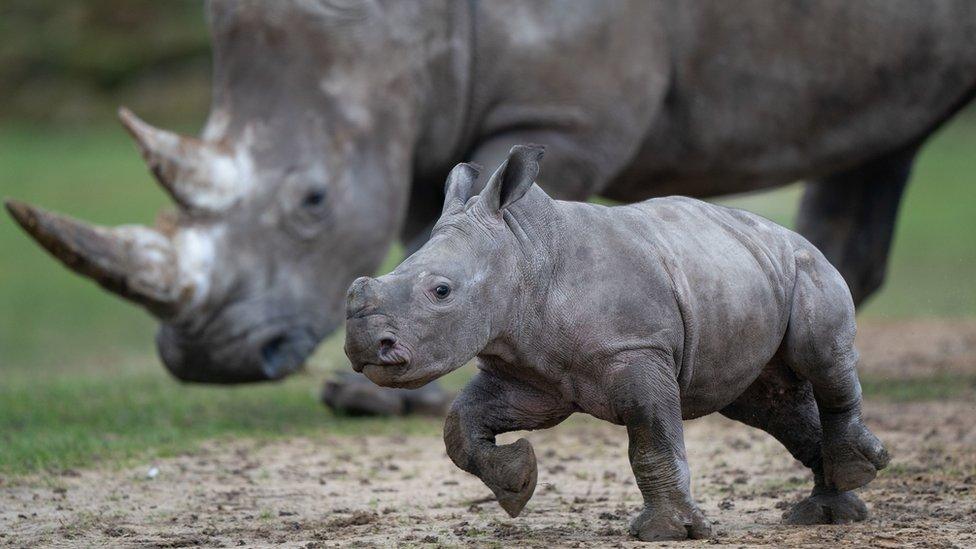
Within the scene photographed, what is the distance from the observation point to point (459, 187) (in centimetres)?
395

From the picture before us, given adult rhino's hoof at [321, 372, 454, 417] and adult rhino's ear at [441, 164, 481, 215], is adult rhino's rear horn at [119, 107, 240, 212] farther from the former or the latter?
adult rhino's ear at [441, 164, 481, 215]

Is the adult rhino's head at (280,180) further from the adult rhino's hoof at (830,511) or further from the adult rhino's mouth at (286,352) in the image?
the adult rhino's hoof at (830,511)

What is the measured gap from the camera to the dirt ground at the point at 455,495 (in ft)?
13.1

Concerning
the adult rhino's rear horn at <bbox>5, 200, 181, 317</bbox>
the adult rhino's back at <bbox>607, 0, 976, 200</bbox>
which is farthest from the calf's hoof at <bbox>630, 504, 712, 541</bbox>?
the adult rhino's back at <bbox>607, 0, 976, 200</bbox>

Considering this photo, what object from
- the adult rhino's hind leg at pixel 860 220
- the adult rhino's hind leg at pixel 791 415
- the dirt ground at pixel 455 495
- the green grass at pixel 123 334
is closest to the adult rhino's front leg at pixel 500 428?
the dirt ground at pixel 455 495

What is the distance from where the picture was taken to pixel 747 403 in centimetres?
429

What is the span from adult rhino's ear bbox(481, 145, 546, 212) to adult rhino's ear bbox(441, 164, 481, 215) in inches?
3.7

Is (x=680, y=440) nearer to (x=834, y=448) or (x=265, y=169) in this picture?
(x=834, y=448)

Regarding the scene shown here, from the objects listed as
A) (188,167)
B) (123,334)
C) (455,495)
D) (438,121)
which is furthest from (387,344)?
(123,334)

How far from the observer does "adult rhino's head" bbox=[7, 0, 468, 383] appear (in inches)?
237

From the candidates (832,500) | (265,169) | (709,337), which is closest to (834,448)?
(832,500)

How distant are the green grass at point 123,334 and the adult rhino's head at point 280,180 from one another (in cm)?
44

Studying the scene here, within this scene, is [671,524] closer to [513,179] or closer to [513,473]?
[513,473]

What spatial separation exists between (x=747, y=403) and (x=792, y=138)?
2.86m
